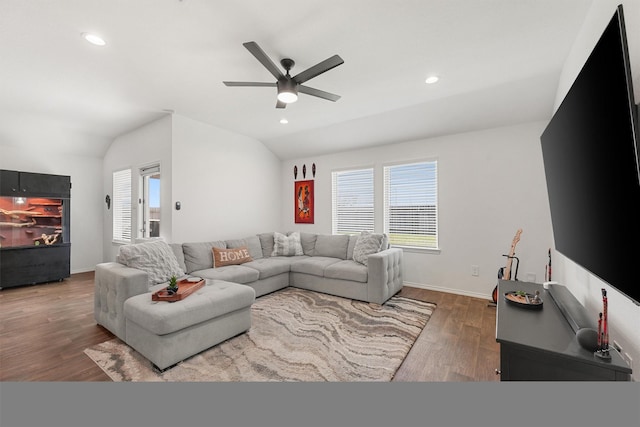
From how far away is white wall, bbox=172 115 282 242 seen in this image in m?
3.86

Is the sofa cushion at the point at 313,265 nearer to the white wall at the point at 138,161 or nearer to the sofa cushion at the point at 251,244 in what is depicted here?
the sofa cushion at the point at 251,244

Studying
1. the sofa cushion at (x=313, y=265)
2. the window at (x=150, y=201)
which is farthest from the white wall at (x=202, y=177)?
the sofa cushion at (x=313, y=265)

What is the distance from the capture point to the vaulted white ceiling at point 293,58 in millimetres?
1873

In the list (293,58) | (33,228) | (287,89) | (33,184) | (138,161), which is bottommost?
(33,228)

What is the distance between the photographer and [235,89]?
9.98ft

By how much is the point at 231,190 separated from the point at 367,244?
250cm

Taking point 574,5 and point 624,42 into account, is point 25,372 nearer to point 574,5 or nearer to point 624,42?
point 624,42

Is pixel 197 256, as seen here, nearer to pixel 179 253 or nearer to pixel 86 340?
pixel 179 253

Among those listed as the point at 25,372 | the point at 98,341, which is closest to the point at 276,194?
the point at 98,341

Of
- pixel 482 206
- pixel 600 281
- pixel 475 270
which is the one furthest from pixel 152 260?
pixel 482 206

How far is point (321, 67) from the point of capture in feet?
6.88

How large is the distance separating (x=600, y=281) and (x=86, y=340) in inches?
158

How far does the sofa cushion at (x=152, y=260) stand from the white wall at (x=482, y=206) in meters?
3.37

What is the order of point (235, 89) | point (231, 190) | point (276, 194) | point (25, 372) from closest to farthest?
point (25, 372)
point (235, 89)
point (231, 190)
point (276, 194)
